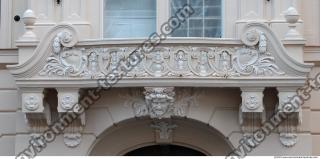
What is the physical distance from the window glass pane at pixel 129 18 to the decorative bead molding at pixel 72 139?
164cm

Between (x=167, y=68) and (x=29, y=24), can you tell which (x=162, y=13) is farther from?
(x=29, y=24)

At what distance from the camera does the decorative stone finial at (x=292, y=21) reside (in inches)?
563

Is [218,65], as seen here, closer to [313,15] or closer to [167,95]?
[167,95]

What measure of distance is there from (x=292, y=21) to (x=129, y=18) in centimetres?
261

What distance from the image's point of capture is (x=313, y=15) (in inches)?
599

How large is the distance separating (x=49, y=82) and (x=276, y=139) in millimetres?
3526

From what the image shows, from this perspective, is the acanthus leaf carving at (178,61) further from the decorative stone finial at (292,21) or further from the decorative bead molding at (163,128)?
the decorative bead molding at (163,128)

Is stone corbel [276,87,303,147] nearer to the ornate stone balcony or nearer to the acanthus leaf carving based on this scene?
the ornate stone balcony

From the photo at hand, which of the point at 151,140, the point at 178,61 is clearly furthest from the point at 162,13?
the point at 151,140

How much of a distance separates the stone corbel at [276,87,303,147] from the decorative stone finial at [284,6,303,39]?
0.82 meters

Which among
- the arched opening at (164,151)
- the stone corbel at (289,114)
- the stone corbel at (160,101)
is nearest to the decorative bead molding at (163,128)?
the arched opening at (164,151)

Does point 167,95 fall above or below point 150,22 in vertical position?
below

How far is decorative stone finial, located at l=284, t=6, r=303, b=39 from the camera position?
14289 mm

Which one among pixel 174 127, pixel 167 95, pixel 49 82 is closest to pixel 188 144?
pixel 174 127
